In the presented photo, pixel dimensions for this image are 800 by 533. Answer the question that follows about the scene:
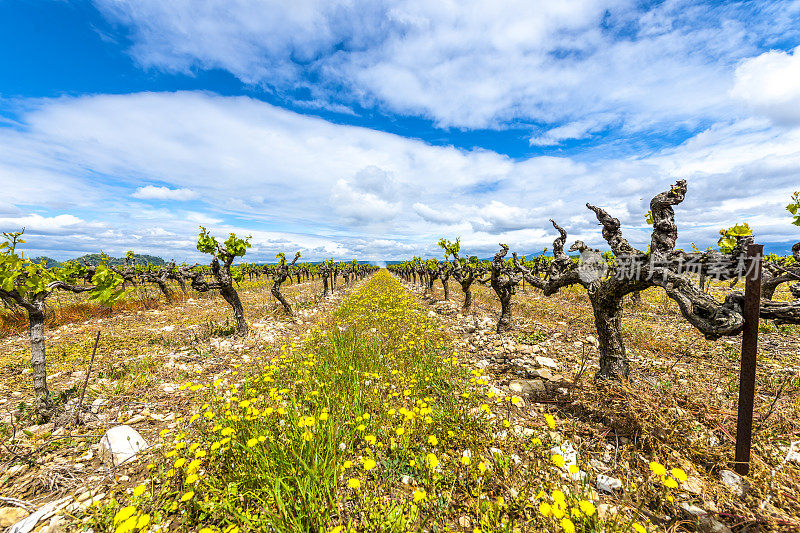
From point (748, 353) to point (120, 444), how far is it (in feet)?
31.1

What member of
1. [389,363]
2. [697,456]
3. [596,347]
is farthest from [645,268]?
[389,363]

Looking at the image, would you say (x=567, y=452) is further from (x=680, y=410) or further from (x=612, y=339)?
(x=612, y=339)

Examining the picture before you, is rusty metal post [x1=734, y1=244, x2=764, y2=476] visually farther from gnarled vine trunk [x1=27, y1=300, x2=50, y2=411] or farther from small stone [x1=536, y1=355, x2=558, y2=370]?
gnarled vine trunk [x1=27, y1=300, x2=50, y2=411]

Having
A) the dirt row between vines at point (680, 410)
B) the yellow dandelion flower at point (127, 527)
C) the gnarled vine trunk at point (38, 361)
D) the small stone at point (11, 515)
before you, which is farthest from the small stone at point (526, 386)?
the gnarled vine trunk at point (38, 361)

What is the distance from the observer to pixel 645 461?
13.8 ft

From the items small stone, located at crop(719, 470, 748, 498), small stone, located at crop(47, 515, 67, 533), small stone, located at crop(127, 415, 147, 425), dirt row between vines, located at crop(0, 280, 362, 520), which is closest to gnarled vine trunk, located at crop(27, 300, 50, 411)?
dirt row between vines, located at crop(0, 280, 362, 520)

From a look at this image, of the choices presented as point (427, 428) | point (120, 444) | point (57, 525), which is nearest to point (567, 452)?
point (427, 428)

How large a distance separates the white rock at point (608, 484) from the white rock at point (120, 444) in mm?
7122

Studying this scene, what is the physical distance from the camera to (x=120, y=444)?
4664mm

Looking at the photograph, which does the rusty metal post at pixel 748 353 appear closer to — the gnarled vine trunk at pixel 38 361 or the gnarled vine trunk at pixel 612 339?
the gnarled vine trunk at pixel 612 339

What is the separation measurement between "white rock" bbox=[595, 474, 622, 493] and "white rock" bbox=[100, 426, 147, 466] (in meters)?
7.12

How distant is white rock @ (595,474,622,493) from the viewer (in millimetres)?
3807

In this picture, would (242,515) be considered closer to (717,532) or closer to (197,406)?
(197,406)

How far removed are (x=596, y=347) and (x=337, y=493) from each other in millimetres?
9059
